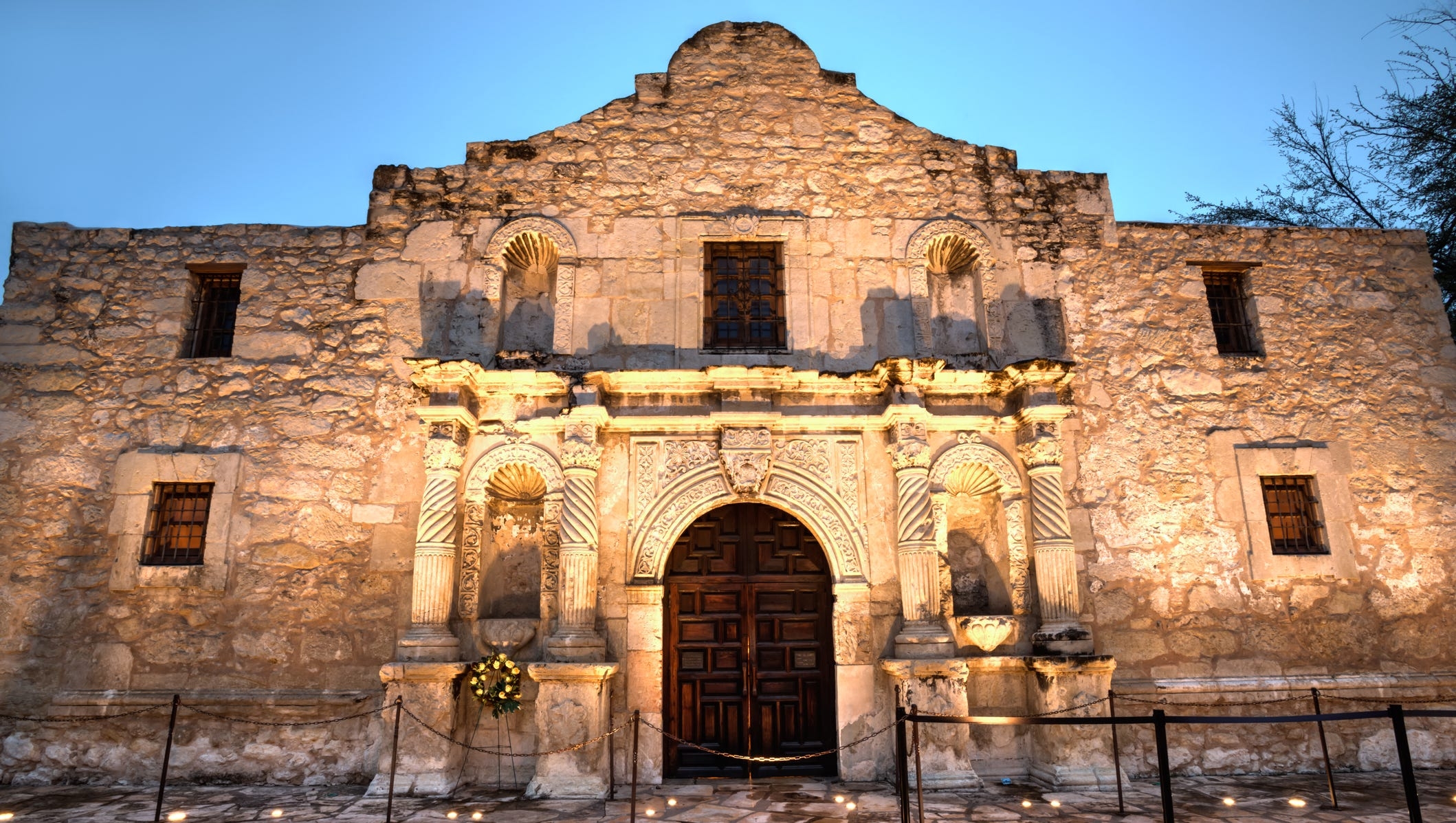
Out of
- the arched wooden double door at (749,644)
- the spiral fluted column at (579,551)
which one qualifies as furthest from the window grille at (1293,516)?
the spiral fluted column at (579,551)

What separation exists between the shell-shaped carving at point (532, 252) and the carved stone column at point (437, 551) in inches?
79.2

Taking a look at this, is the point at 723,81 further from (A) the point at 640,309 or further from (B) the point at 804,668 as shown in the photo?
(B) the point at 804,668

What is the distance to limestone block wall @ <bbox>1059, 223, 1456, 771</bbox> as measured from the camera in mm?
7688

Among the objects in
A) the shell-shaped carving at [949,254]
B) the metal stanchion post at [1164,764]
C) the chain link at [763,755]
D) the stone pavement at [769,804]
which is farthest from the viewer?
the shell-shaped carving at [949,254]

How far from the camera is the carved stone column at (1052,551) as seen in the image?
23.4 feet

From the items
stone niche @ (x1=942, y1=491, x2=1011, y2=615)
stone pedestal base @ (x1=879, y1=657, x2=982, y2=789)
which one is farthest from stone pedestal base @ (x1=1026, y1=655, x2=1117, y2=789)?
stone niche @ (x1=942, y1=491, x2=1011, y2=615)

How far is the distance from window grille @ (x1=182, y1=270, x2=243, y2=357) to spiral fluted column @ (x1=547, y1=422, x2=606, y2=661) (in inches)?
153

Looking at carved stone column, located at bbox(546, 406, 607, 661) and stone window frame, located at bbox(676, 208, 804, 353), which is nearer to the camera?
carved stone column, located at bbox(546, 406, 607, 661)

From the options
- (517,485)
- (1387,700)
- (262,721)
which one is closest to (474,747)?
(262,721)

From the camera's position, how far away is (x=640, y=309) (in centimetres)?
821

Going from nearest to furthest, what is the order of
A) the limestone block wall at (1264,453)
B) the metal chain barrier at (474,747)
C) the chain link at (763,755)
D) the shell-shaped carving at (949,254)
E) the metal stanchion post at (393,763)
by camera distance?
the chain link at (763,755)
the metal stanchion post at (393,763)
the metal chain barrier at (474,747)
the limestone block wall at (1264,453)
the shell-shaped carving at (949,254)

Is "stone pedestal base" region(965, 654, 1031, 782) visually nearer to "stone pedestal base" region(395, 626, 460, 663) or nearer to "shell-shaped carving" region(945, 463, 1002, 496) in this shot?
"shell-shaped carving" region(945, 463, 1002, 496)

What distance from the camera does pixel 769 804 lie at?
6270 mm

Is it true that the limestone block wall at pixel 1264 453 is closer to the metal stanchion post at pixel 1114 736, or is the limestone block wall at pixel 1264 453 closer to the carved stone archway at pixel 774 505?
the metal stanchion post at pixel 1114 736
